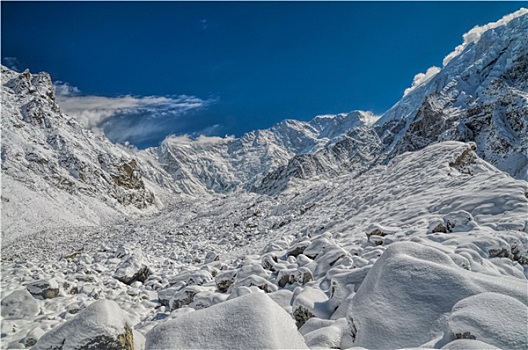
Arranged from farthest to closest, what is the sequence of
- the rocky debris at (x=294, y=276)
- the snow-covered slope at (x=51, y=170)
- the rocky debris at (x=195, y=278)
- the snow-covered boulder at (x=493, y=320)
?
1. the snow-covered slope at (x=51, y=170)
2. the rocky debris at (x=195, y=278)
3. the rocky debris at (x=294, y=276)
4. the snow-covered boulder at (x=493, y=320)

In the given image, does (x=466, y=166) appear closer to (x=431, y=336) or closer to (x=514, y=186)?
(x=514, y=186)

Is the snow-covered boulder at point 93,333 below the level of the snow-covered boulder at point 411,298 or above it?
above

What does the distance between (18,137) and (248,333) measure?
3862 inches

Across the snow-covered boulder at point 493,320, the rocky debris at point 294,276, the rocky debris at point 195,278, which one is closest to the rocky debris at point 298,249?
the rocky debris at point 294,276

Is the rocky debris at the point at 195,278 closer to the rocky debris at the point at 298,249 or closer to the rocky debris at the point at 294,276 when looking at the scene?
the rocky debris at the point at 298,249

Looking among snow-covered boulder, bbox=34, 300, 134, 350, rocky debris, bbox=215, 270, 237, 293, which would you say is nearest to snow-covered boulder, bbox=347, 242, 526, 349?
snow-covered boulder, bbox=34, 300, 134, 350

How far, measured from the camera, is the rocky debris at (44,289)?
7.97m

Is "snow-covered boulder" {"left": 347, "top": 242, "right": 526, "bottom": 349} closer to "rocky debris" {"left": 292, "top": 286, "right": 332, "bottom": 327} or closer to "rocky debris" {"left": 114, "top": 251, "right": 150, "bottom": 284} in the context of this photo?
"rocky debris" {"left": 292, "top": 286, "right": 332, "bottom": 327}

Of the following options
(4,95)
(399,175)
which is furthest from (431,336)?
(4,95)

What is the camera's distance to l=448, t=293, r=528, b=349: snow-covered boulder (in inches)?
121

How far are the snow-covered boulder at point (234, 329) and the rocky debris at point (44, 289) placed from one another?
5.88m

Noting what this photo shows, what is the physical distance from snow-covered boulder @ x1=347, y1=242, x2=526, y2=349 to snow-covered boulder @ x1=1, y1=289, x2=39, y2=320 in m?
7.06

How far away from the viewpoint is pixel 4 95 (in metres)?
93.4

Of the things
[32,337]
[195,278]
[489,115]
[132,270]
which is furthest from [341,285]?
[489,115]
